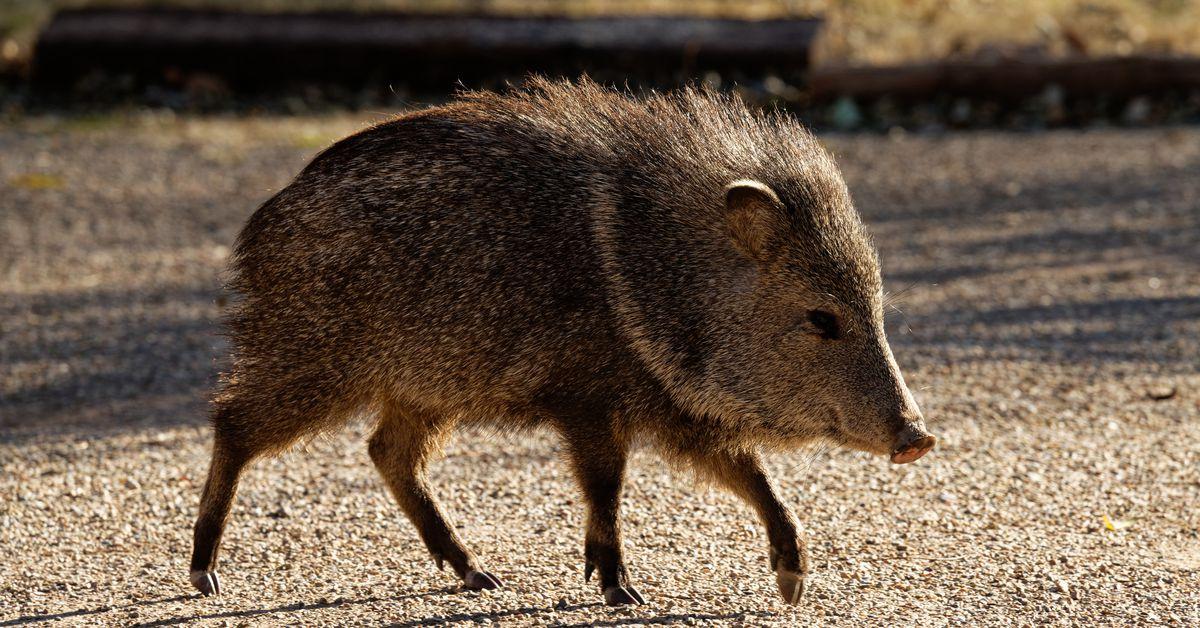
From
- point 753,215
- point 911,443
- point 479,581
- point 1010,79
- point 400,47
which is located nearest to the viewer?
point 911,443

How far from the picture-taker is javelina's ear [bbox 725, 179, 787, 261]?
10.5ft

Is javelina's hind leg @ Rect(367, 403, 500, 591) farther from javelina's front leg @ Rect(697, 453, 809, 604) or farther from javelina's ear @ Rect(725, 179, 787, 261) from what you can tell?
javelina's ear @ Rect(725, 179, 787, 261)

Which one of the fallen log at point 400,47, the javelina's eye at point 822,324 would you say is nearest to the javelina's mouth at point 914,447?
the javelina's eye at point 822,324

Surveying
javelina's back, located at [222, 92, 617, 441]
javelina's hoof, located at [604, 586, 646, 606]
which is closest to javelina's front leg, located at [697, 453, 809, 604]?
javelina's hoof, located at [604, 586, 646, 606]

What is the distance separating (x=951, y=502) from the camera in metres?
3.94

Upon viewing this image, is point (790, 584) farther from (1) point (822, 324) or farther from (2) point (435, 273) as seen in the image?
(2) point (435, 273)

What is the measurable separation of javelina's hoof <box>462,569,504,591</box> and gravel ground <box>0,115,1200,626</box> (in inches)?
1.6

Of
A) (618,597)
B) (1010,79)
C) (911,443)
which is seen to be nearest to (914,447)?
(911,443)

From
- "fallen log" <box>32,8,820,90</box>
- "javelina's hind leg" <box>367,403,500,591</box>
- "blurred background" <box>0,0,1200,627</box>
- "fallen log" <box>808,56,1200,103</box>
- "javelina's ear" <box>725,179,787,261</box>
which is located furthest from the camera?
"fallen log" <box>32,8,820,90</box>

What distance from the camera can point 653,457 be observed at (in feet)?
14.3

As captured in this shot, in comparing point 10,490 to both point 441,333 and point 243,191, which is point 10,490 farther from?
point 243,191

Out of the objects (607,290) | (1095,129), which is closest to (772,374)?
(607,290)

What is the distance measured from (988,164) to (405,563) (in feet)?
18.0

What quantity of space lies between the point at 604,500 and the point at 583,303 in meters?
0.44
